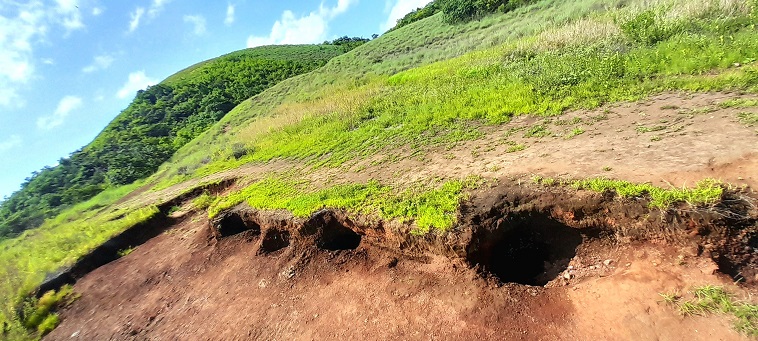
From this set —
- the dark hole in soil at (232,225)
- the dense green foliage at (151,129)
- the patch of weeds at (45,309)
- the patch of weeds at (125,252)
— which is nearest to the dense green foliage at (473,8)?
the dense green foliage at (151,129)

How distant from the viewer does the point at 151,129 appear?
3300 centimetres

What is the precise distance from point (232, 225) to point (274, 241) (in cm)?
194

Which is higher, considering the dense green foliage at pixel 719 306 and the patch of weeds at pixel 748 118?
the patch of weeds at pixel 748 118

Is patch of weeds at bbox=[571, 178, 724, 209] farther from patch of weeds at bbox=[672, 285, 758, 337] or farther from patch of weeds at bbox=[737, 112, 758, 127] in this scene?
patch of weeds at bbox=[737, 112, 758, 127]

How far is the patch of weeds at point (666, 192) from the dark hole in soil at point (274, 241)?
537 cm

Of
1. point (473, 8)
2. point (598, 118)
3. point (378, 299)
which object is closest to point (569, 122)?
point (598, 118)

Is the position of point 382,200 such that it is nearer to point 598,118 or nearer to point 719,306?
point 719,306

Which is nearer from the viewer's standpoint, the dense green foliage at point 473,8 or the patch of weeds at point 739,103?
the patch of weeds at point 739,103

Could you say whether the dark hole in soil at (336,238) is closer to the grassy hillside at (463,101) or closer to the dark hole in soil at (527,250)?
the grassy hillside at (463,101)

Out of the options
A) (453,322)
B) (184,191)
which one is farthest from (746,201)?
(184,191)

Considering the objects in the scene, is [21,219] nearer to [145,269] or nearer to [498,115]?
[145,269]

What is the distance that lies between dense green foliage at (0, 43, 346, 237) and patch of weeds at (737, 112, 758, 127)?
2889 centimetres

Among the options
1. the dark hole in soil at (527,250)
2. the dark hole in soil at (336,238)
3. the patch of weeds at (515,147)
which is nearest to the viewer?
the dark hole in soil at (527,250)

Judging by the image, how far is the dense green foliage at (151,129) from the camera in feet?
83.5
